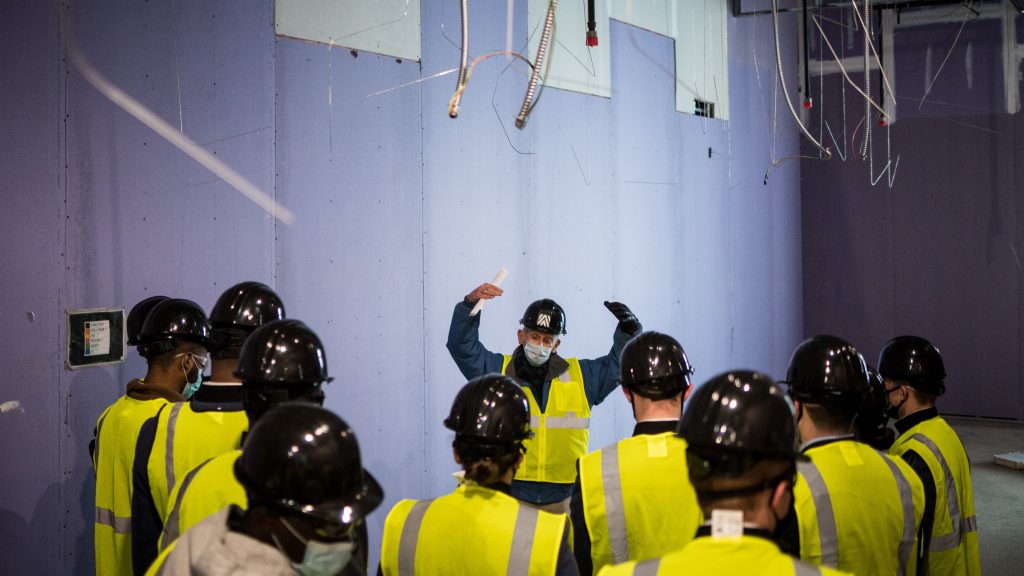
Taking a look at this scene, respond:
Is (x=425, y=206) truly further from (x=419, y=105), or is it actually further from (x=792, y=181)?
(x=792, y=181)

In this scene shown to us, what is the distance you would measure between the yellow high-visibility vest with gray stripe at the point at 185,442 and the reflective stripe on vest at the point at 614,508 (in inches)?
42.3

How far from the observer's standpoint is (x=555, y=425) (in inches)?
156

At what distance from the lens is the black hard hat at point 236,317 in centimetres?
278

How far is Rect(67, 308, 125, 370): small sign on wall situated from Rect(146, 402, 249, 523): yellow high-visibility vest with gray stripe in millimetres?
996

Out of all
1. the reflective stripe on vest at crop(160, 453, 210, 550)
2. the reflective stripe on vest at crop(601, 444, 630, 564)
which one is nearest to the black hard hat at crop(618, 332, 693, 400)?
the reflective stripe on vest at crop(601, 444, 630, 564)

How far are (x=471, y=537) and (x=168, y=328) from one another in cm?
148

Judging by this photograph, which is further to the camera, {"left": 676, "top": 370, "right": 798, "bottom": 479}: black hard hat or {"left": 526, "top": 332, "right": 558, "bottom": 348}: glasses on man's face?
{"left": 526, "top": 332, "right": 558, "bottom": 348}: glasses on man's face

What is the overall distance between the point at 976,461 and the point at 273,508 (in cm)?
731

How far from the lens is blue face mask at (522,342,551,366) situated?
4027 mm

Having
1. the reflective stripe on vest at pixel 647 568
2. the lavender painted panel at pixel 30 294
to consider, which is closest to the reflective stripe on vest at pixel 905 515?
the reflective stripe on vest at pixel 647 568

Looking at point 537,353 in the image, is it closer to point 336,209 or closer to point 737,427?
point 336,209

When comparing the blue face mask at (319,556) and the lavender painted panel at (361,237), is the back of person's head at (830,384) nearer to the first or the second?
the blue face mask at (319,556)

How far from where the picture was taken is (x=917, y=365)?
316cm

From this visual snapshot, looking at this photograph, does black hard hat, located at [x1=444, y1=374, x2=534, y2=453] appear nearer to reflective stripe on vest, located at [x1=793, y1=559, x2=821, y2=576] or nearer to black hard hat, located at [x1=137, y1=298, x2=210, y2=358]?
reflective stripe on vest, located at [x1=793, y1=559, x2=821, y2=576]
